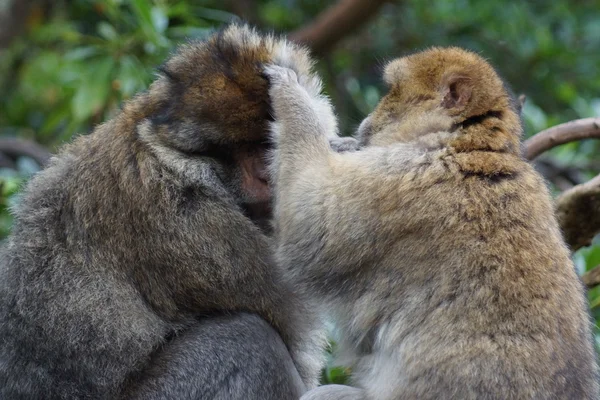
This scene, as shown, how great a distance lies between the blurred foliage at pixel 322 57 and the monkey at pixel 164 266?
1520 millimetres

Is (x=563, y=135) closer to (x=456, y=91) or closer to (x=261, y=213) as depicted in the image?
(x=456, y=91)

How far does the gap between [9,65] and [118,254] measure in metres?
7.98

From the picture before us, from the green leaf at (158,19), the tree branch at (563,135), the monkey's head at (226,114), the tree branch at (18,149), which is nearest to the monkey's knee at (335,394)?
the monkey's head at (226,114)

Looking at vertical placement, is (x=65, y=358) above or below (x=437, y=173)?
below

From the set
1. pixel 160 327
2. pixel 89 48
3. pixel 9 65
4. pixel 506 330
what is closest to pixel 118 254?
pixel 160 327

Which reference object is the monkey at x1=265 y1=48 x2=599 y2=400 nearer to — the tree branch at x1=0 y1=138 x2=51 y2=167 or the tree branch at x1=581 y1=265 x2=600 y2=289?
the tree branch at x1=581 y1=265 x2=600 y2=289

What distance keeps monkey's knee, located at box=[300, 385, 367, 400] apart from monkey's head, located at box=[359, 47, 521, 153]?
122 centimetres

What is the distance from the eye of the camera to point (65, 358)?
14.8 feet

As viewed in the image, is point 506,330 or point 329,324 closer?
point 506,330

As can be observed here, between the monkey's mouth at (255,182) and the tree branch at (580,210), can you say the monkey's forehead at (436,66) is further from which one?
the tree branch at (580,210)

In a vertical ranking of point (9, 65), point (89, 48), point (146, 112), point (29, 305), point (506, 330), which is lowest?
point (506, 330)

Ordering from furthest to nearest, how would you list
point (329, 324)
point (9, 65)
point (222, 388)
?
point (9, 65) < point (329, 324) < point (222, 388)

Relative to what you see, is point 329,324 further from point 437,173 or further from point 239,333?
point 437,173

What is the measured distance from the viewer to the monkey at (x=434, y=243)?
378cm
